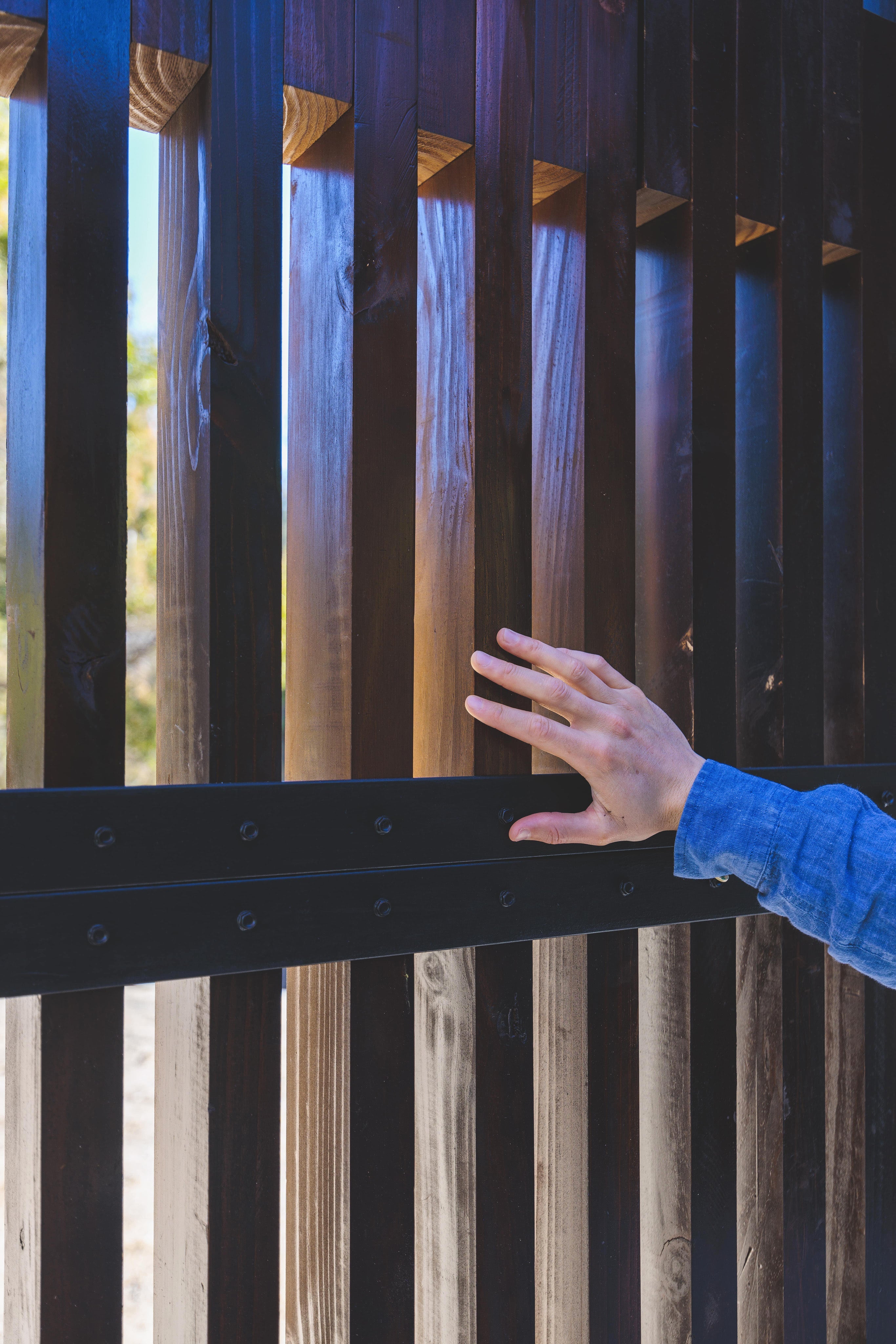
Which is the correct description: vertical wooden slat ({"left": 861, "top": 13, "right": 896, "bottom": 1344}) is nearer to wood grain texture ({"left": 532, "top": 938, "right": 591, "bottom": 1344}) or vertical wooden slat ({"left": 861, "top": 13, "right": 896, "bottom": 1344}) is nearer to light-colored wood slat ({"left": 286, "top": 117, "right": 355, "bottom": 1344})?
wood grain texture ({"left": 532, "top": 938, "right": 591, "bottom": 1344})

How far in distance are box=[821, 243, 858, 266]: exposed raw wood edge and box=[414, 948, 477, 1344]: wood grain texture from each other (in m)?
1.27

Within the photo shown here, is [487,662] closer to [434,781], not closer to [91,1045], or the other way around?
[434,781]

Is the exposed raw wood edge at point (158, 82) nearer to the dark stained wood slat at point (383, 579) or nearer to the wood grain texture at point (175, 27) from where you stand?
the wood grain texture at point (175, 27)

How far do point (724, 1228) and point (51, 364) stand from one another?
1.44 m

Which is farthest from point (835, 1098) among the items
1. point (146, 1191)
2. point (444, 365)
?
point (146, 1191)

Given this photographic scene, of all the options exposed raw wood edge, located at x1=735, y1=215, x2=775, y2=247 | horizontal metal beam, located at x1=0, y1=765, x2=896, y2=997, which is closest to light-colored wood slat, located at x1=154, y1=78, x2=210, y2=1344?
horizontal metal beam, located at x1=0, y1=765, x2=896, y2=997

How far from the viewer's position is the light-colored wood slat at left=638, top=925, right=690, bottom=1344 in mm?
1347

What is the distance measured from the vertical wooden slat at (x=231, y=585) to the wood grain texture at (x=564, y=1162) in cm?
41

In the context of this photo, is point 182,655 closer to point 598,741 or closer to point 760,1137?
point 598,741

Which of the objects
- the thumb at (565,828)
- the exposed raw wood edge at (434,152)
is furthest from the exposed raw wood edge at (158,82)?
the thumb at (565,828)

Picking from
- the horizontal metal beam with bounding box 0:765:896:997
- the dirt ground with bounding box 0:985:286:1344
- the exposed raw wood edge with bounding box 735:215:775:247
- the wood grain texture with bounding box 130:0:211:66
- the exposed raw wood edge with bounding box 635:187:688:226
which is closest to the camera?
the horizontal metal beam with bounding box 0:765:896:997

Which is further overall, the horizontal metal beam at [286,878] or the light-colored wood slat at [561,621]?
the light-colored wood slat at [561,621]

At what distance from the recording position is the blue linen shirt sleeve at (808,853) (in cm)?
99

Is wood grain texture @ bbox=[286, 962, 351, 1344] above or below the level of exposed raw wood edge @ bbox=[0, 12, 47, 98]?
below
